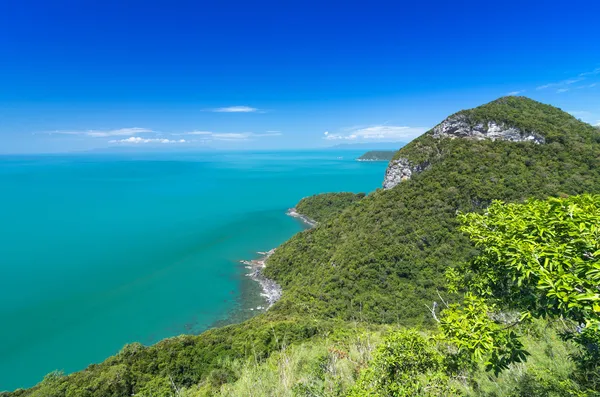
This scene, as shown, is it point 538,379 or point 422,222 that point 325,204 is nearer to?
point 422,222

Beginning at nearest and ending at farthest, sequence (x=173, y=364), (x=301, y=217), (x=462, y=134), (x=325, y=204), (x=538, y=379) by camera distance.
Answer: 1. (x=538, y=379)
2. (x=173, y=364)
3. (x=462, y=134)
4. (x=325, y=204)
5. (x=301, y=217)

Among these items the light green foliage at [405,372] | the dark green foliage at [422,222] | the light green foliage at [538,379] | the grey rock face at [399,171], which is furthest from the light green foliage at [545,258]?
the grey rock face at [399,171]

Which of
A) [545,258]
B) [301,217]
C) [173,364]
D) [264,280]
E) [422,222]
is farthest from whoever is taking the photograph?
[301,217]

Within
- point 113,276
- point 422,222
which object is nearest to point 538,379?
point 422,222

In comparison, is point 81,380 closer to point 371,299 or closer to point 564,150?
point 371,299

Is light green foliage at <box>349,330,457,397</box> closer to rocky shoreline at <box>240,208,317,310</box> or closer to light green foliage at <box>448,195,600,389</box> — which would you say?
light green foliage at <box>448,195,600,389</box>
